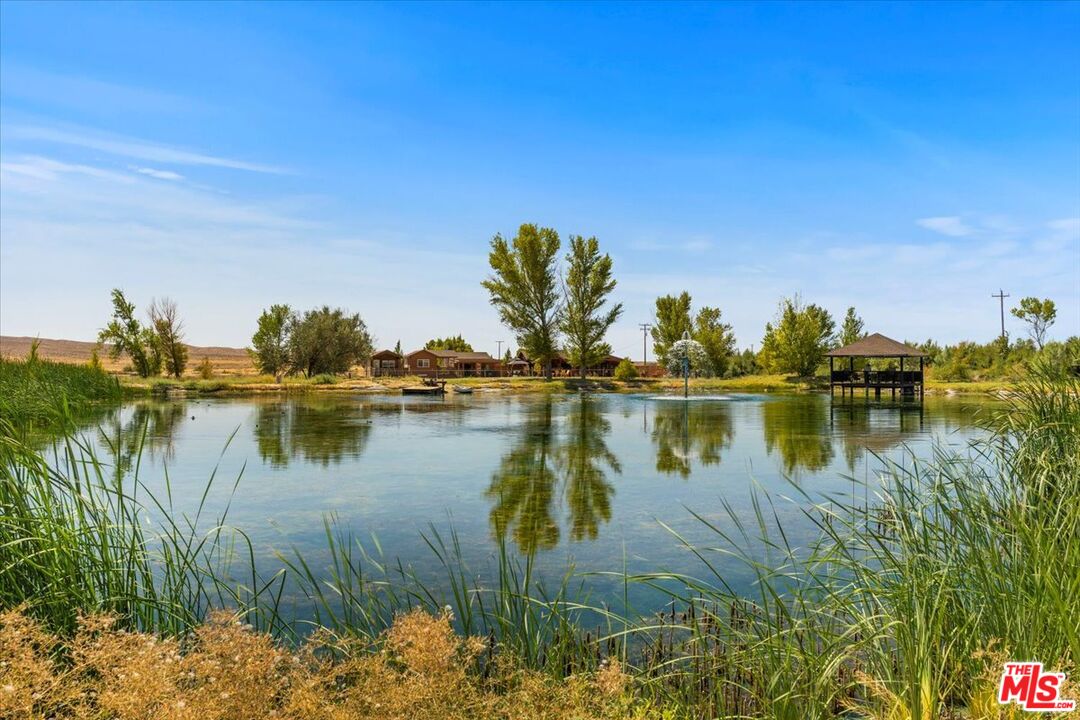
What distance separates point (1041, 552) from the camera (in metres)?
3.32

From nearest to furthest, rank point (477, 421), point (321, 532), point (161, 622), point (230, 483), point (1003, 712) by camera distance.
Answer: point (1003, 712) → point (161, 622) → point (321, 532) → point (230, 483) → point (477, 421)

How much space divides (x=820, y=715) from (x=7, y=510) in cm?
425

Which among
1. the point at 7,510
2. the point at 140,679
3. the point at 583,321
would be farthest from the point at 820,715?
the point at 583,321

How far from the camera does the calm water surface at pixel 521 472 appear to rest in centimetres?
739

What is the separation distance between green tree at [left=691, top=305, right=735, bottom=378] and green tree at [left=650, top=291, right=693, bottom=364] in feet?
4.09

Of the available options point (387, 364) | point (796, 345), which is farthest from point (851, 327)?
point (387, 364)

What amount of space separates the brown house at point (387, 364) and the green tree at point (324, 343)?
4.29 meters

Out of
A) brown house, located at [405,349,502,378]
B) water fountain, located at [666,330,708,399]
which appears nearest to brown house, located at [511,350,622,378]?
brown house, located at [405,349,502,378]

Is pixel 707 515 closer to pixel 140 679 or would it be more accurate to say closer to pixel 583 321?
pixel 140 679

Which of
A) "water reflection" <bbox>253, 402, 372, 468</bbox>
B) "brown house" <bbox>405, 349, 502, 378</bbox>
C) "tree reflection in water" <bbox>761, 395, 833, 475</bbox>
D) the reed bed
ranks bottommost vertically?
"water reflection" <bbox>253, 402, 372, 468</bbox>

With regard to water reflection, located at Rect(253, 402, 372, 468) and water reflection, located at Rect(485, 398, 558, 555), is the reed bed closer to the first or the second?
water reflection, located at Rect(485, 398, 558, 555)

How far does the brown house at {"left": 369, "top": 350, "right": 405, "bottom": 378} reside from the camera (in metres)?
70.8

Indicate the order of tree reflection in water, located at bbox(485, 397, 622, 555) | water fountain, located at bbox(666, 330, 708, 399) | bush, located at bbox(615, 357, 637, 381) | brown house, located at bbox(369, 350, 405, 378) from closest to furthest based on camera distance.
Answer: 1. tree reflection in water, located at bbox(485, 397, 622, 555)
2. water fountain, located at bbox(666, 330, 708, 399)
3. bush, located at bbox(615, 357, 637, 381)
4. brown house, located at bbox(369, 350, 405, 378)

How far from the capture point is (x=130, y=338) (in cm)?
4909
